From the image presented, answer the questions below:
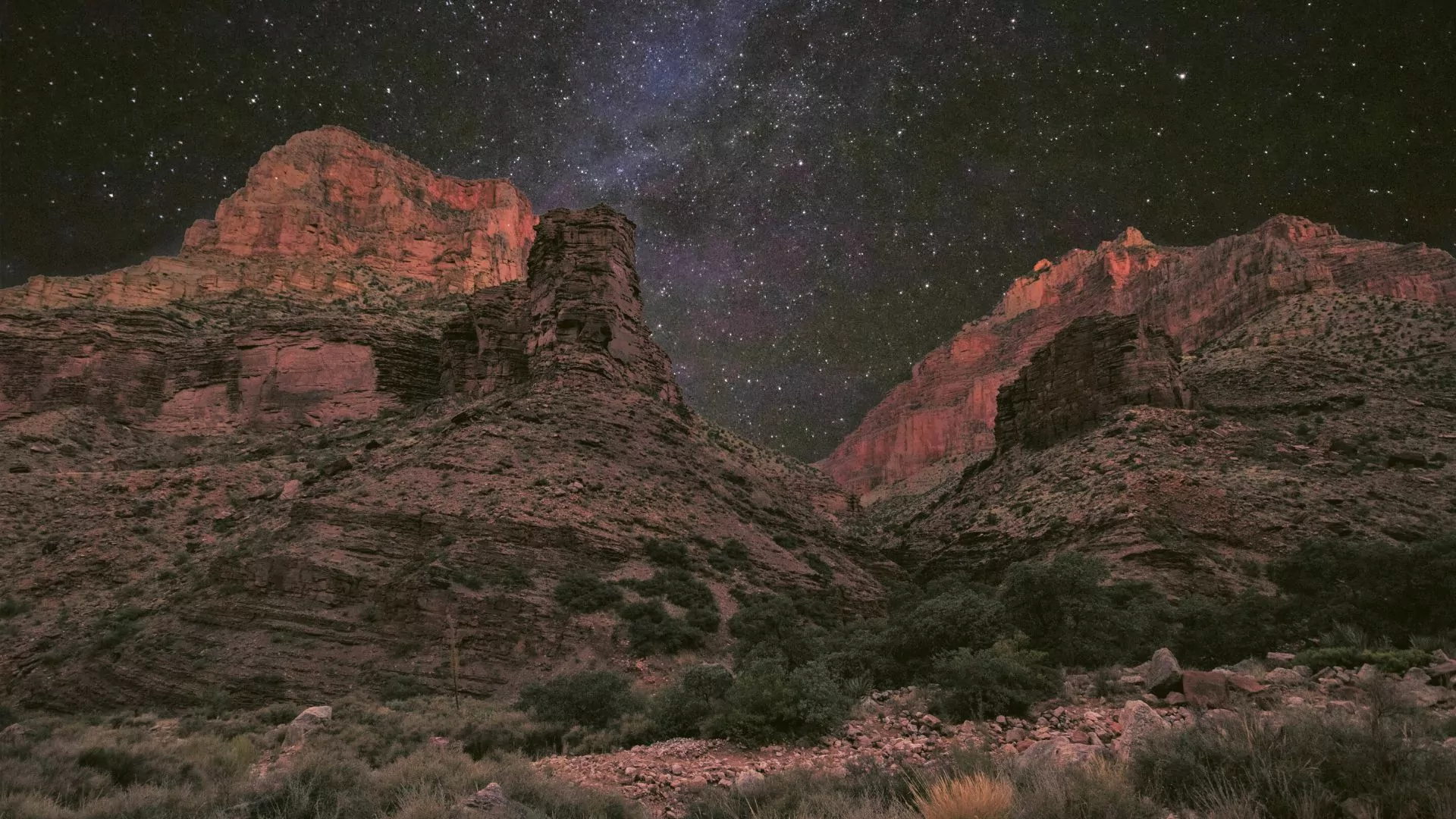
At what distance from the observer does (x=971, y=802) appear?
14.9ft

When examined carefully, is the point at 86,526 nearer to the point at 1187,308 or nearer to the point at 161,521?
the point at 161,521

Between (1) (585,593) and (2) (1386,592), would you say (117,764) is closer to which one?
(1) (585,593)

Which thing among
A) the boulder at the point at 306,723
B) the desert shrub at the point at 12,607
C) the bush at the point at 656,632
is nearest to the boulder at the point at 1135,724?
the boulder at the point at 306,723

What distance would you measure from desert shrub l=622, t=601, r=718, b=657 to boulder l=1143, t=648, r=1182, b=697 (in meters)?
15.0

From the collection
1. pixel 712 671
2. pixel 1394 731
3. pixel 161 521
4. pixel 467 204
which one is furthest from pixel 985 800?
pixel 467 204

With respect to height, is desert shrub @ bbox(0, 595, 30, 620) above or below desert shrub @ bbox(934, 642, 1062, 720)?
above

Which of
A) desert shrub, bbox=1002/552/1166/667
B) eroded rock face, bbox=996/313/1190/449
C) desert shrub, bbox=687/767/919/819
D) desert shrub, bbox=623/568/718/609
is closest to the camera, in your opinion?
desert shrub, bbox=687/767/919/819

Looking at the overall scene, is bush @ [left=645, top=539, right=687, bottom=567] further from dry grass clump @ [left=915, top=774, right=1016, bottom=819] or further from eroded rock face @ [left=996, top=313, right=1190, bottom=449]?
eroded rock face @ [left=996, top=313, right=1190, bottom=449]

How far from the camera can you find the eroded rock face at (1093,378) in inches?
1555

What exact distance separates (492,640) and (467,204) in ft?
319

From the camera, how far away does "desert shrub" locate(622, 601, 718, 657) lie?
74.1 feet

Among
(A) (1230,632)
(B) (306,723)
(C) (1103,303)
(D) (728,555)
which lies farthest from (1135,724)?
(C) (1103,303)

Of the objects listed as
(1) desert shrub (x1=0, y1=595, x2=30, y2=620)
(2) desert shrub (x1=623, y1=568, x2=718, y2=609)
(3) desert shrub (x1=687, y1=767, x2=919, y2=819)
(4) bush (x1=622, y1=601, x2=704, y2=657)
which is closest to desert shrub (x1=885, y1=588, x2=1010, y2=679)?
(4) bush (x1=622, y1=601, x2=704, y2=657)

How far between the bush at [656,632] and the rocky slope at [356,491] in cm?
54
